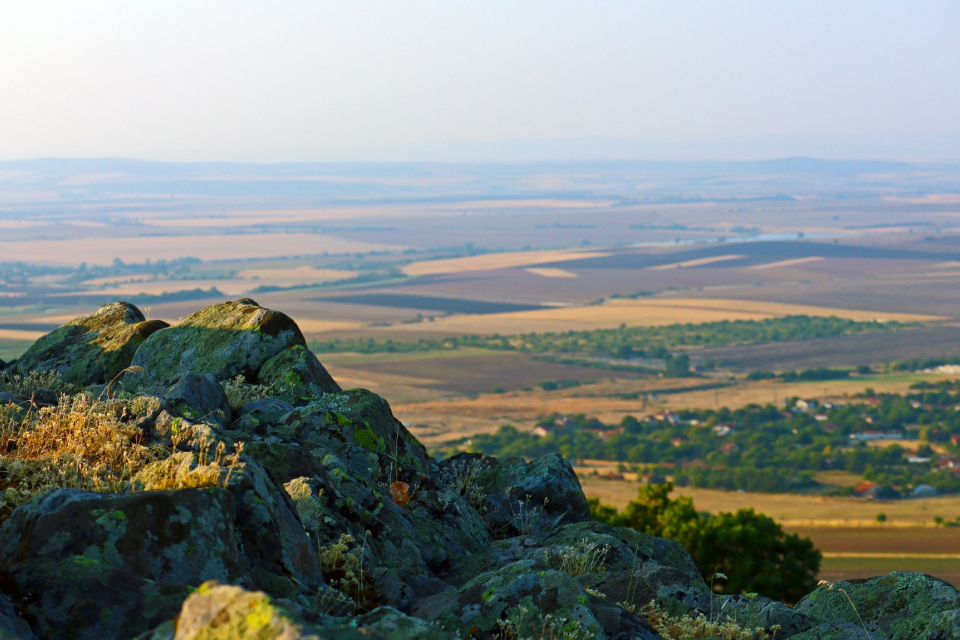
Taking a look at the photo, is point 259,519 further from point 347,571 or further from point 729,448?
point 729,448

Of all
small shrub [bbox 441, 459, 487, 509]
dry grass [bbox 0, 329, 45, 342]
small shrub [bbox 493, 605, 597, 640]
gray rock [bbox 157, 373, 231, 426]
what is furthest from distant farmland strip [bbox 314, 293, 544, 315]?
small shrub [bbox 493, 605, 597, 640]

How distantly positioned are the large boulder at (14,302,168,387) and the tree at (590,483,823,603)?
58.3 feet

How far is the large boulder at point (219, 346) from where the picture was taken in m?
11.6

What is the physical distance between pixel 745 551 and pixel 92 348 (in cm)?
2174

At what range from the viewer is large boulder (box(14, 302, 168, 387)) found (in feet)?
40.6

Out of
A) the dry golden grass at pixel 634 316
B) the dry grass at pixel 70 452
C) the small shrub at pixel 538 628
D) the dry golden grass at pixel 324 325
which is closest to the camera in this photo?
the small shrub at pixel 538 628

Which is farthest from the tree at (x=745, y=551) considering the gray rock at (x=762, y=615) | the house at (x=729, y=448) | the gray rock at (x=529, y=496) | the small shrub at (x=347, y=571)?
the house at (x=729, y=448)

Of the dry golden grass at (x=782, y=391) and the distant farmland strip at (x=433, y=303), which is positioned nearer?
the dry golden grass at (x=782, y=391)

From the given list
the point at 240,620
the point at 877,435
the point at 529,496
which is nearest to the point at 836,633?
the point at 529,496

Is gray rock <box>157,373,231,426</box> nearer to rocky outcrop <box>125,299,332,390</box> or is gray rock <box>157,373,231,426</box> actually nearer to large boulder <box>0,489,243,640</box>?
rocky outcrop <box>125,299,332,390</box>

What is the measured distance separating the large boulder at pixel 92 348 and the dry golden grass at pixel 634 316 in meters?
141

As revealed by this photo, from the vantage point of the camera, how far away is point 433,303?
605 ft

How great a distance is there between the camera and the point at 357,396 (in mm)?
10164

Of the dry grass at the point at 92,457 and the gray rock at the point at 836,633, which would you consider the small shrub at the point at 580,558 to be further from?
the dry grass at the point at 92,457
